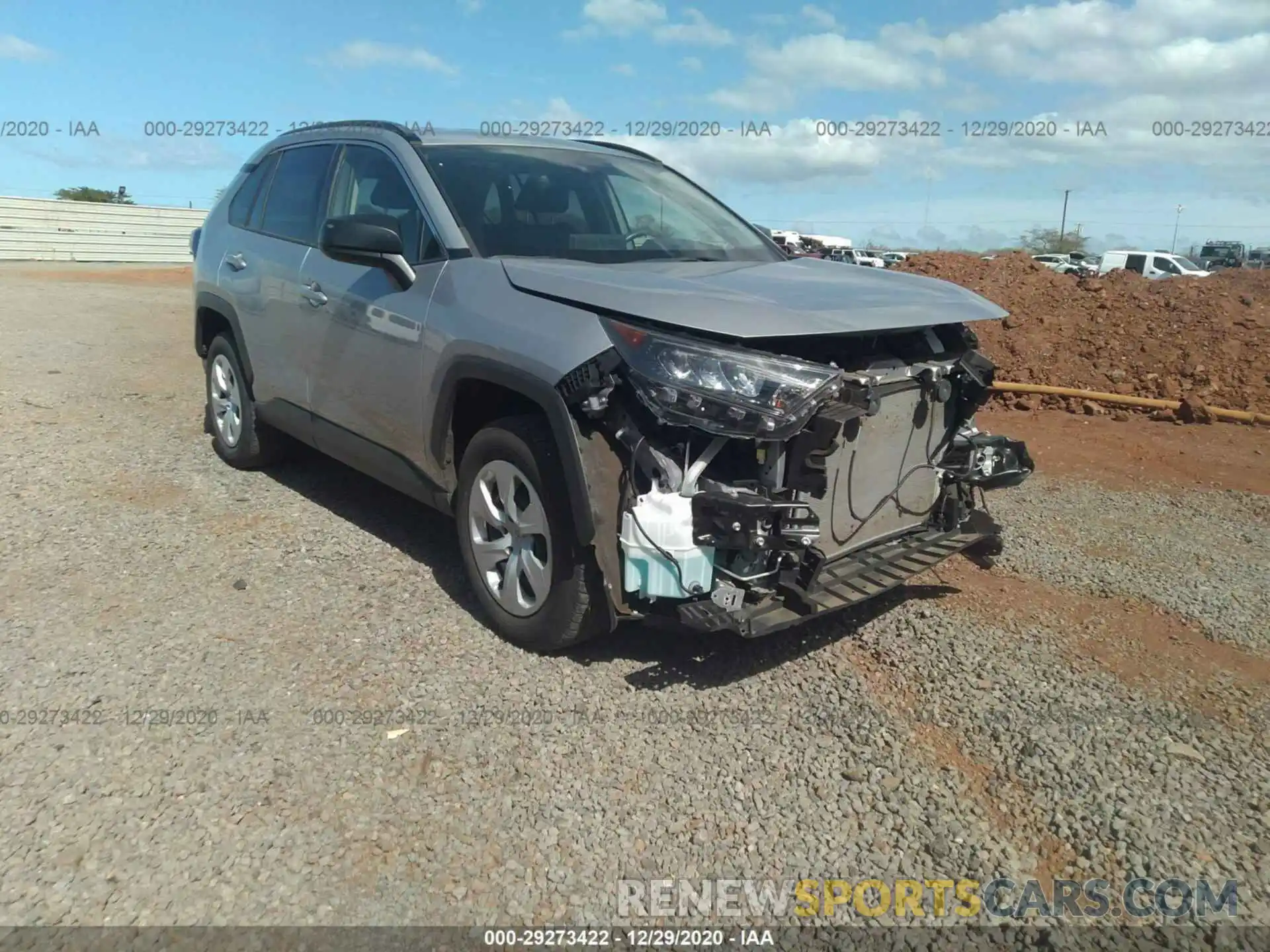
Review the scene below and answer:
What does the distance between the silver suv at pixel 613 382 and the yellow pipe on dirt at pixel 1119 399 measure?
181 inches

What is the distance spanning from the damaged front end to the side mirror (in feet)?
3.80

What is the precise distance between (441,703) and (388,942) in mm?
1143

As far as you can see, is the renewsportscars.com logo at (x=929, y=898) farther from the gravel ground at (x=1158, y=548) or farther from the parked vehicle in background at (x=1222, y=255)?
the parked vehicle in background at (x=1222, y=255)

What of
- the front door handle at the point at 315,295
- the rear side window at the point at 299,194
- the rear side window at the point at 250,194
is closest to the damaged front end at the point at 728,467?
the front door handle at the point at 315,295

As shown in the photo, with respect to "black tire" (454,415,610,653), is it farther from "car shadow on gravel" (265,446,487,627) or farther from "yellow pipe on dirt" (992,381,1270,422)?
"yellow pipe on dirt" (992,381,1270,422)

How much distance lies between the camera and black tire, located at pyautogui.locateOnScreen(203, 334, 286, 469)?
5953mm

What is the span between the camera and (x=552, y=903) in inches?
101

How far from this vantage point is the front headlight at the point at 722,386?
3.12m

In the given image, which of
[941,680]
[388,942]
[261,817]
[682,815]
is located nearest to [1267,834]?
[941,680]

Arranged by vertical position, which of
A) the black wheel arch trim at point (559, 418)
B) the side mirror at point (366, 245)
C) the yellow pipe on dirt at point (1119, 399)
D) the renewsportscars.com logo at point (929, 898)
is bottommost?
the renewsportscars.com logo at point (929, 898)

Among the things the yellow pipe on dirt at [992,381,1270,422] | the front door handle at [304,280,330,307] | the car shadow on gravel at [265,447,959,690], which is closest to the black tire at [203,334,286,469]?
the car shadow on gravel at [265,447,959,690]

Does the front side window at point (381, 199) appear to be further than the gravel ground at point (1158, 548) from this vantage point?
No

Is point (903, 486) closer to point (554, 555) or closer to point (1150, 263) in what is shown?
point (554, 555)

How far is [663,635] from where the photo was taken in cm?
408
